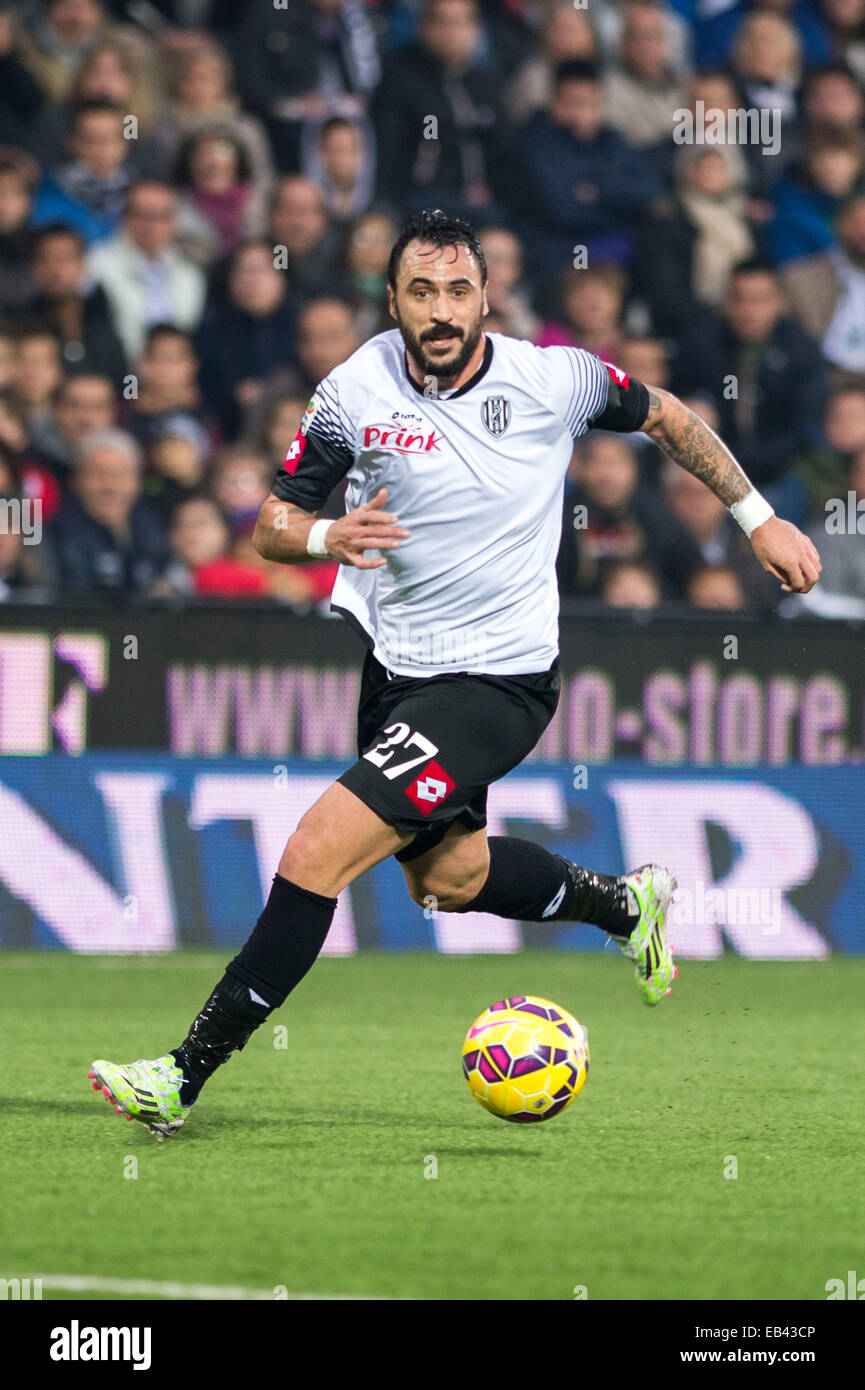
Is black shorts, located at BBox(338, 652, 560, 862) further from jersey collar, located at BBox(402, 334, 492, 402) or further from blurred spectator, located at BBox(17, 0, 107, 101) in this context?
blurred spectator, located at BBox(17, 0, 107, 101)

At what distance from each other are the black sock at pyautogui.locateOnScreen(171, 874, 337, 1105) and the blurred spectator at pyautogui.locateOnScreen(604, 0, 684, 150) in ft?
31.6

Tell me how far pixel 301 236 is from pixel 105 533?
2652mm

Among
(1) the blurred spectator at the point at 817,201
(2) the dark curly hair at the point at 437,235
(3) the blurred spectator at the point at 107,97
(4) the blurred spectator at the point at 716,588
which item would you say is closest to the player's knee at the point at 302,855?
(2) the dark curly hair at the point at 437,235

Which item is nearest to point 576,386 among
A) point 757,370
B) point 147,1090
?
point 147,1090

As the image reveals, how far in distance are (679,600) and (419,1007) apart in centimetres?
411

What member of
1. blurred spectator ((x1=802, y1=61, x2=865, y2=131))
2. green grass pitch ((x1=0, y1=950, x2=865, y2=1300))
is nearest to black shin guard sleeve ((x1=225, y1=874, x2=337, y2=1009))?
green grass pitch ((x1=0, y1=950, x2=865, y2=1300))

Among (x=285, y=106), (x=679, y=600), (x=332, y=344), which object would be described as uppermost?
(x=285, y=106)

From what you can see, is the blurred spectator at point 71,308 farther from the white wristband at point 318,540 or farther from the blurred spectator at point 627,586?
the white wristband at point 318,540

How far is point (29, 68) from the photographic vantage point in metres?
13.3

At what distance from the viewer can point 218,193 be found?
42.9 ft

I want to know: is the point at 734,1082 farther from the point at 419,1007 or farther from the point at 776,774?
the point at 776,774

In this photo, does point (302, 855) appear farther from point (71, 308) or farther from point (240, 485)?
point (71, 308)

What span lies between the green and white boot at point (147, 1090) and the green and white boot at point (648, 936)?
1693 mm

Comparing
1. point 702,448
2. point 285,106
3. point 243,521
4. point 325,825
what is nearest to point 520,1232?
point 325,825
